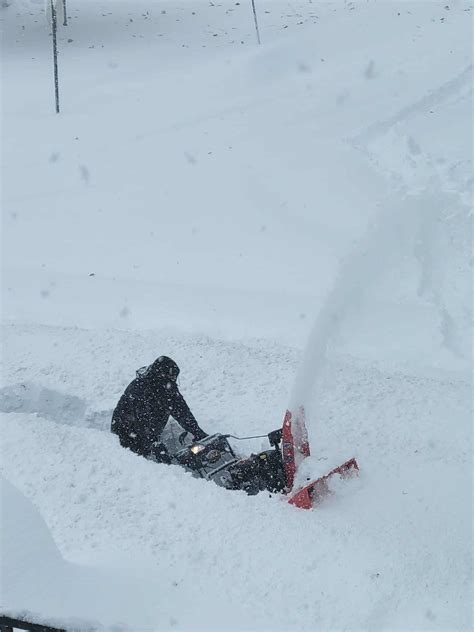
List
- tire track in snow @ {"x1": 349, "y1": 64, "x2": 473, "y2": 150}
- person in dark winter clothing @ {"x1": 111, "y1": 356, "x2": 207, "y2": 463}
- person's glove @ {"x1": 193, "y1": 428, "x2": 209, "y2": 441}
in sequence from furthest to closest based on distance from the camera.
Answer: tire track in snow @ {"x1": 349, "y1": 64, "x2": 473, "y2": 150}
person's glove @ {"x1": 193, "y1": 428, "x2": 209, "y2": 441}
person in dark winter clothing @ {"x1": 111, "y1": 356, "x2": 207, "y2": 463}

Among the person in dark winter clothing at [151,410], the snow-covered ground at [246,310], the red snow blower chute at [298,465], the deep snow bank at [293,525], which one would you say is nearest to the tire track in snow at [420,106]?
the snow-covered ground at [246,310]

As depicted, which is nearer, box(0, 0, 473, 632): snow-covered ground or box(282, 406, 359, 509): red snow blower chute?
box(0, 0, 473, 632): snow-covered ground

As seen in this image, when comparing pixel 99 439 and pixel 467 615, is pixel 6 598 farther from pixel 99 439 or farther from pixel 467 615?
pixel 99 439

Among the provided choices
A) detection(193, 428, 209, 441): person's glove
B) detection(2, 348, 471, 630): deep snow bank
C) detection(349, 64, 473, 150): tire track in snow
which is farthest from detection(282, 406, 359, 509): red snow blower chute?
detection(349, 64, 473, 150): tire track in snow

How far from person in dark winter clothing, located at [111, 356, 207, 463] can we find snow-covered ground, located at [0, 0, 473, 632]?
25cm

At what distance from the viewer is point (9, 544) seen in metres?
3.72

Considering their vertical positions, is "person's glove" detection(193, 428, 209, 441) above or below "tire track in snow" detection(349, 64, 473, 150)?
above

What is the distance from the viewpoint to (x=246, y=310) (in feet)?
35.8

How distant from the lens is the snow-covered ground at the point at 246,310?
5.49 m

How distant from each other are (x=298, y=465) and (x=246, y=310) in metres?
4.51

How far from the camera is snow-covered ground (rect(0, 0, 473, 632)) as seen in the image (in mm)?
5492

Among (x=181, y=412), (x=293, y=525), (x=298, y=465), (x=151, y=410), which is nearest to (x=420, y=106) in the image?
(x=181, y=412)

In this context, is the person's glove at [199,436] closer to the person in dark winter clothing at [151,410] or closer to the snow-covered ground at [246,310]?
the person in dark winter clothing at [151,410]

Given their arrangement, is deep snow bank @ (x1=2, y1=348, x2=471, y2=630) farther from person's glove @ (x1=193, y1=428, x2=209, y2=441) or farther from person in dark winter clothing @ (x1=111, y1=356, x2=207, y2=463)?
person's glove @ (x1=193, y1=428, x2=209, y2=441)
